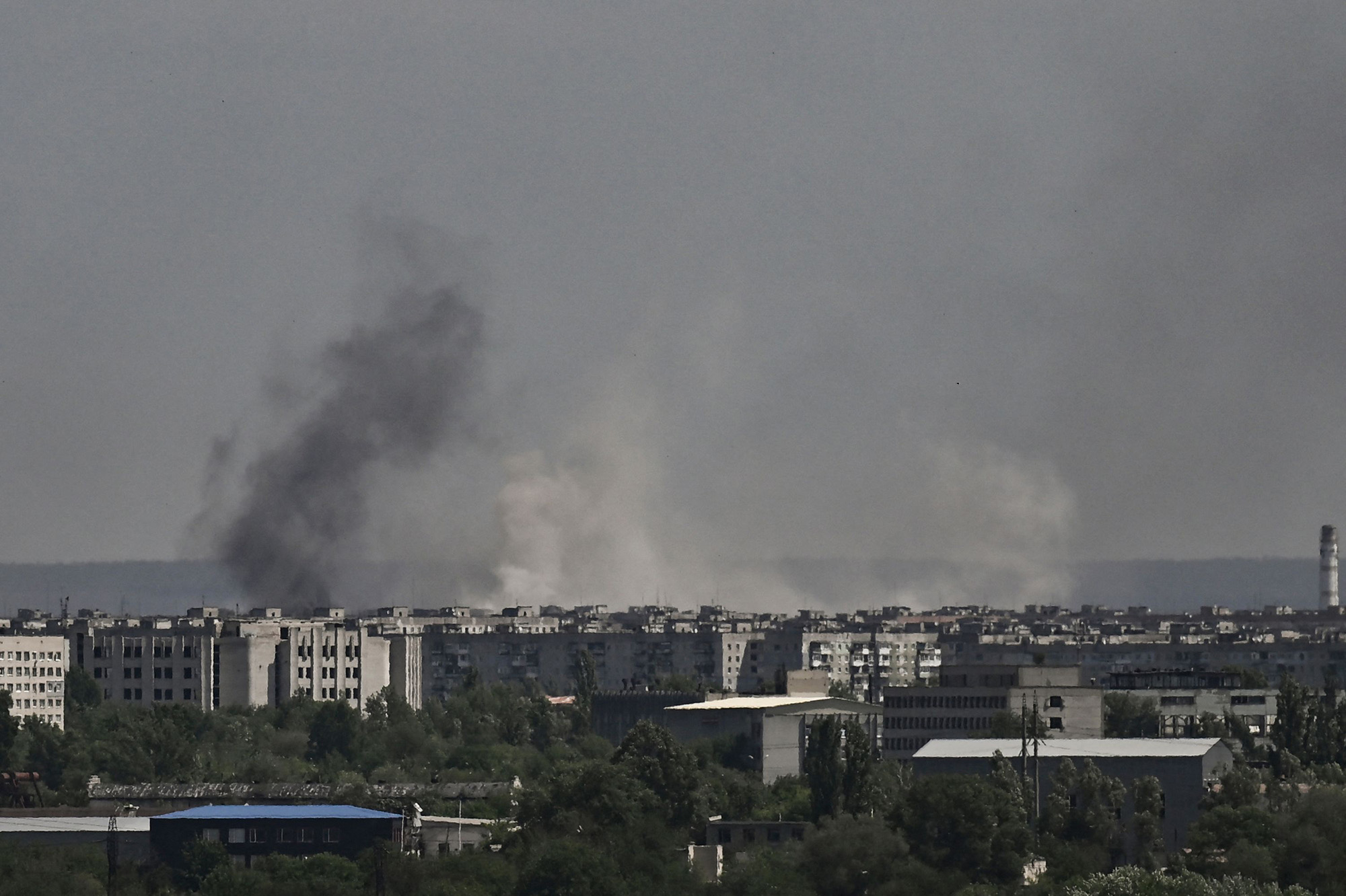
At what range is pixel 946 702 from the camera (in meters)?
118

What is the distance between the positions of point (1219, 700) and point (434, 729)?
3275 centimetres

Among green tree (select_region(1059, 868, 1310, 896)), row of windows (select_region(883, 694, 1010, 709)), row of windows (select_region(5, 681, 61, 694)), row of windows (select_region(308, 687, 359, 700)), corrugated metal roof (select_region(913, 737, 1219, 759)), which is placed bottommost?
green tree (select_region(1059, 868, 1310, 896))

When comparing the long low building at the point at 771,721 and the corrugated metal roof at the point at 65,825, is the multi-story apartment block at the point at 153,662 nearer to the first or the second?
the long low building at the point at 771,721

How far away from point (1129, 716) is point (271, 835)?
4331cm

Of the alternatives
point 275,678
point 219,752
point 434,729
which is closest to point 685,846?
point 219,752

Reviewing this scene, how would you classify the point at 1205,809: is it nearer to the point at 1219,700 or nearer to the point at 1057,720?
the point at 1057,720

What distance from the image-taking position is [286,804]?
308 ft

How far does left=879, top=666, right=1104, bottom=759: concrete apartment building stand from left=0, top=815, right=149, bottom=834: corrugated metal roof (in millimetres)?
33938

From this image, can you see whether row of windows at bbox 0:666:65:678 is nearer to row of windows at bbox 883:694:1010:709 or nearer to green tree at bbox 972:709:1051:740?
row of windows at bbox 883:694:1010:709

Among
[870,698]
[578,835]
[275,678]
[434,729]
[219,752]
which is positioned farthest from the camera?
[275,678]

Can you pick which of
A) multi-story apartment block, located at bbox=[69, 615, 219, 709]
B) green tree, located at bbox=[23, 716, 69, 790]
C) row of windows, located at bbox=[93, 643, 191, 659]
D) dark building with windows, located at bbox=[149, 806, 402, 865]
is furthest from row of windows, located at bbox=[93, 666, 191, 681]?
dark building with windows, located at bbox=[149, 806, 402, 865]

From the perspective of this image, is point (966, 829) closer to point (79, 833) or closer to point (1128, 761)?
point (1128, 761)

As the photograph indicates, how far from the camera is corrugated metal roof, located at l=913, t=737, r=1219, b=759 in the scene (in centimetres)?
9744

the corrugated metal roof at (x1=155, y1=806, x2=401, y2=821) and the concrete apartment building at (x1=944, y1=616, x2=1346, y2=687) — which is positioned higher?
the concrete apartment building at (x1=944, y1=616, x2=1346, y2=687)
